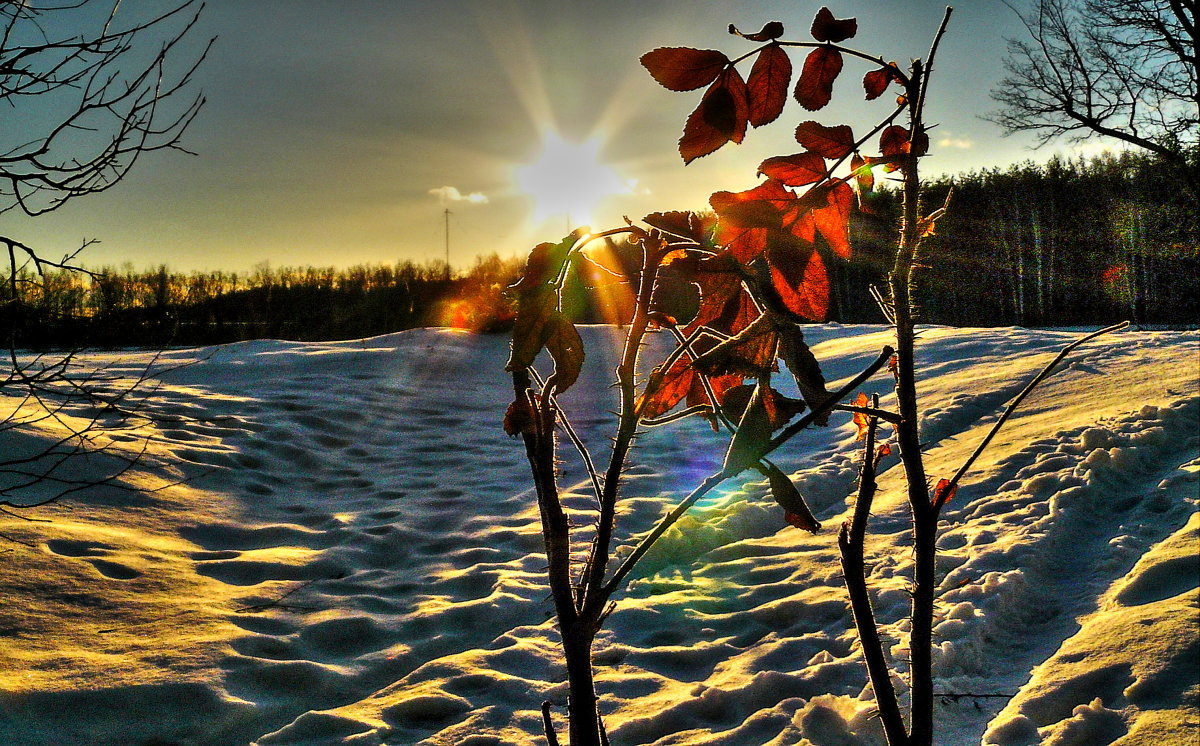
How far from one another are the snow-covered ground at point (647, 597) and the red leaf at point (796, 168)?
524 mm

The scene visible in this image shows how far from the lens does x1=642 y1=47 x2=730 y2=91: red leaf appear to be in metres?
0.62

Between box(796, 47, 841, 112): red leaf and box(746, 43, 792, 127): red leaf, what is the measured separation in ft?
0.14

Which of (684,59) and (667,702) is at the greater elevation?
(684,59)

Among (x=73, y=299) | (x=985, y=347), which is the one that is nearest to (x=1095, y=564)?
(x=985, y=347)

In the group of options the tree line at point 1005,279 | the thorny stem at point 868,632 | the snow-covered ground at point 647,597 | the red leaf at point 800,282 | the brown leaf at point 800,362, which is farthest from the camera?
the tree line at point 1005,279

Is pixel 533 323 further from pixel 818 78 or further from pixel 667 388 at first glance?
pixel 818 78

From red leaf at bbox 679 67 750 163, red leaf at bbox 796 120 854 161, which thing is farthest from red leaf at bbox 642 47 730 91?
red leaf at bbox 796 120 854 161

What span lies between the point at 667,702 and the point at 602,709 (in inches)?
8.5

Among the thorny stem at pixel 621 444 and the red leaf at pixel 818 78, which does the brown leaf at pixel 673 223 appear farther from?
the red leaf at pixel 818 78

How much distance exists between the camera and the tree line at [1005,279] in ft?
53.2

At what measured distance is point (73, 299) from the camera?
15680mm

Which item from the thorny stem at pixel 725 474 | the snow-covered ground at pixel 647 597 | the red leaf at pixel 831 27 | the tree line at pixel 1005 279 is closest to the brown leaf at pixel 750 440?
the thorny stem at pixel 725 474

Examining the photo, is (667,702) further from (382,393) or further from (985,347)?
(382,393)

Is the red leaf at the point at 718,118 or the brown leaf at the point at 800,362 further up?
the red leaf at the point at 718,118
